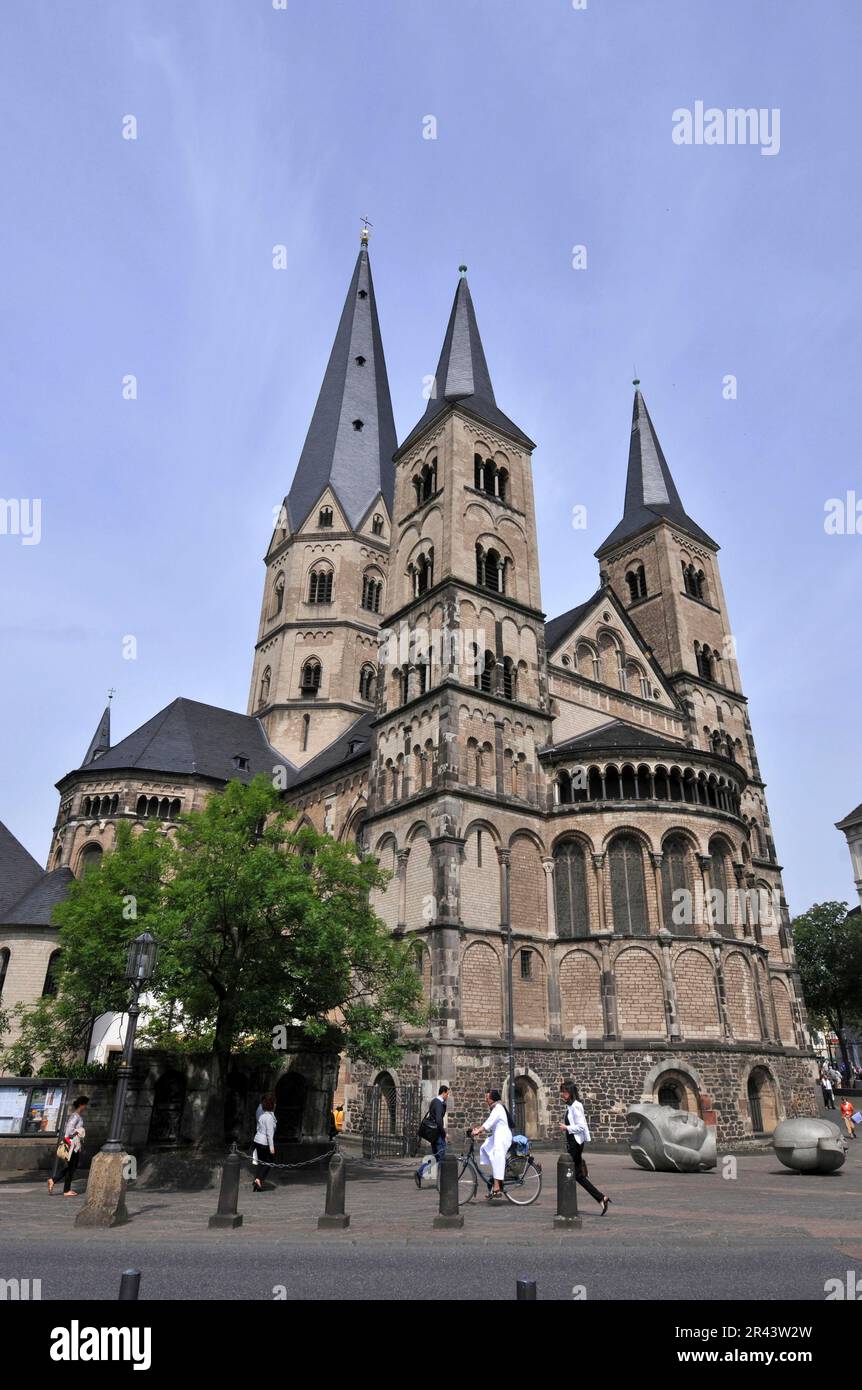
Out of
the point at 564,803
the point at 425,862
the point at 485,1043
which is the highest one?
the point at 564,803

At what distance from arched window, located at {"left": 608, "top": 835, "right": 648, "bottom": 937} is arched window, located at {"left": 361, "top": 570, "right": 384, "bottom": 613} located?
29.8 metres

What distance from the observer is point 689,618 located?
43.0 m

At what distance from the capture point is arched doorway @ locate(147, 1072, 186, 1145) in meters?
21.5

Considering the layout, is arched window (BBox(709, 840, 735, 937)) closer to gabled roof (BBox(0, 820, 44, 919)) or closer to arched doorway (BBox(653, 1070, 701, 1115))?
arched doorway (BBox(653, 1070, 701, 1115))

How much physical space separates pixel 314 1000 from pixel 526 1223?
7.86 meters

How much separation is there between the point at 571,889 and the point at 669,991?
464cm

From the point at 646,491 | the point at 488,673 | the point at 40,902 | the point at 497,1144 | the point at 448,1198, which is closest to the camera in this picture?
the point at 448,1198

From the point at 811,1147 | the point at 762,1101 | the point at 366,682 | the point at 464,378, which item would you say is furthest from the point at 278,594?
the point at 811,1147

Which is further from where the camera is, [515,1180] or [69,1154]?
[69,1154]

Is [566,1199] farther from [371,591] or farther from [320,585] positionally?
[320,585]

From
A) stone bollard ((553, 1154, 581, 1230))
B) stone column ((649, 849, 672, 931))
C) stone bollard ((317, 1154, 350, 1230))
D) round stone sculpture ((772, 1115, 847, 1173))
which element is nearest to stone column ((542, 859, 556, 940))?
stone column ((649, 849, 672, 931))
